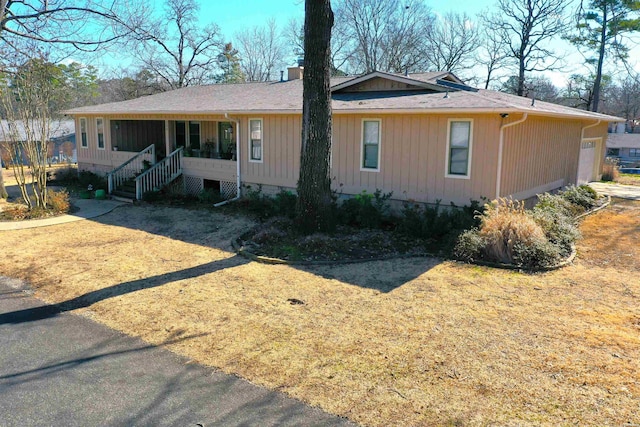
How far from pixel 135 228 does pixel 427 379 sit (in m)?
9.46

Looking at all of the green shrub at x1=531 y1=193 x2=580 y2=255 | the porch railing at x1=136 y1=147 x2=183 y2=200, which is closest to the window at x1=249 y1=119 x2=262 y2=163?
the porch railing at x1=136 y1=147 x2=183 y2=200

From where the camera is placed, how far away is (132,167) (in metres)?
18.0

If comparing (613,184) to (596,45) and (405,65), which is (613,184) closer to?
(596,45)

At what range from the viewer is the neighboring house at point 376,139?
1074cm

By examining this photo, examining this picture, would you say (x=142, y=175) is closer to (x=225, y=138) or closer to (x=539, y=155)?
(x=225, y=138)

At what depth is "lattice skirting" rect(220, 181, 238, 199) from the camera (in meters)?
15.4

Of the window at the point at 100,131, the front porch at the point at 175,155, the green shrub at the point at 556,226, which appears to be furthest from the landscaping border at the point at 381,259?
the window at the point at 100,131

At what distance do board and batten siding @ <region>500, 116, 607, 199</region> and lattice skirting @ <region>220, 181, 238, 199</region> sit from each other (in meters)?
8.20

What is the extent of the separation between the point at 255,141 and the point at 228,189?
200 cm

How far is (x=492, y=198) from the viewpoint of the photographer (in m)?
10.6

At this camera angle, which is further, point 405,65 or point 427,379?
point 405,65

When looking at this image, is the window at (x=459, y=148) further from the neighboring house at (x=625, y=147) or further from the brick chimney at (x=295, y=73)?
the neighboring house at (x=625, y=147)

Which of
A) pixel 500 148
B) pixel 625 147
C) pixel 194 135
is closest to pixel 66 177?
pixel 194 135

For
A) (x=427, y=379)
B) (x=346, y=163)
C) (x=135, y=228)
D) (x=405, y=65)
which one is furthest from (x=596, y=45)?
(x=427, y=379)
